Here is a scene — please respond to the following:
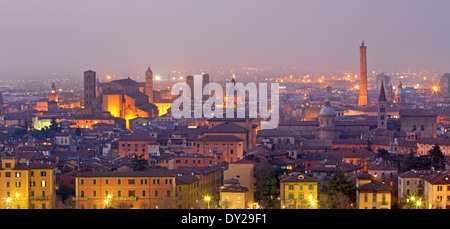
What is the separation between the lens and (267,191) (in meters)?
11.3

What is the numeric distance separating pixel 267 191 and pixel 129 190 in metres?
1.72

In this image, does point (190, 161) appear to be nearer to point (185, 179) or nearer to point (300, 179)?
point (185, 179)

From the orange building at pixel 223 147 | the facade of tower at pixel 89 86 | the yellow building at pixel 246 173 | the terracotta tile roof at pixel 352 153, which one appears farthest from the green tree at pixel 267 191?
the facade of tower at pixel 89 86

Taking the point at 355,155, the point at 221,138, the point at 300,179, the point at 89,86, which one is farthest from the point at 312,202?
the point at 89,86

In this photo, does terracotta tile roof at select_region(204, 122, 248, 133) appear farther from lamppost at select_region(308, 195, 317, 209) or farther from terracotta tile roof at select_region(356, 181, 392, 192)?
terracotta tile roof at select_region(356, 181, 392, 192)

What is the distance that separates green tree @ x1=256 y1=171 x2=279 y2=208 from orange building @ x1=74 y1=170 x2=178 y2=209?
105 cm

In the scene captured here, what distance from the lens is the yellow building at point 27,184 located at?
1160cm

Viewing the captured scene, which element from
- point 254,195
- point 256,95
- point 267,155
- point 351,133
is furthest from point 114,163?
point 256,95

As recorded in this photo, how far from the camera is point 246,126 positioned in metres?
19.3

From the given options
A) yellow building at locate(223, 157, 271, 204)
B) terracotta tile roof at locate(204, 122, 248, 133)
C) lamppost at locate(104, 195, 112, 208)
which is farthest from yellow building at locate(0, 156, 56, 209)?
terracotta tile roof at locate(204, 122, 248, 133)

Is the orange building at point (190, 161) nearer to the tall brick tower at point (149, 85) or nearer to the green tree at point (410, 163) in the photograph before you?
the green tree at point (410, 163)

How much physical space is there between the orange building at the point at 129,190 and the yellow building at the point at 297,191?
1.33 meters
